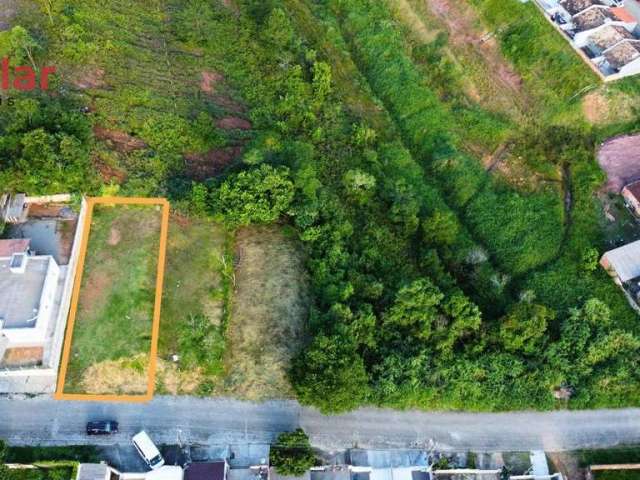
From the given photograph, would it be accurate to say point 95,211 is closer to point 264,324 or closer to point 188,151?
point 188,151

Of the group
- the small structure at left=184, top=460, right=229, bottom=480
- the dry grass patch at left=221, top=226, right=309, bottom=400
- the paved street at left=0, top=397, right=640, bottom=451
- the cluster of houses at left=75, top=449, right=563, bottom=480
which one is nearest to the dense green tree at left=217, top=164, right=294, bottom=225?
the dry grass patch at left=221, top=226, right=309, bottom=400

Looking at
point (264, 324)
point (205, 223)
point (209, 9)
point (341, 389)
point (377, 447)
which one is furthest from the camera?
point (209, 9)

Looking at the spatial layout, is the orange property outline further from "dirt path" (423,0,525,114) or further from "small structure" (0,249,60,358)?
"dirt path" (423,0,525,114)

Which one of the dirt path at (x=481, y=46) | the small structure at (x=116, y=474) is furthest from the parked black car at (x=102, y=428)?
the dirt path at (x=481, y=46)

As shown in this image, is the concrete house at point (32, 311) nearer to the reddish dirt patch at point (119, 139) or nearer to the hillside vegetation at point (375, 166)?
the hillside vegetation at point (375, 166)

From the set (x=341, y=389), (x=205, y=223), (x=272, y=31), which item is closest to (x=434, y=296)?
(x=341, y=389)
